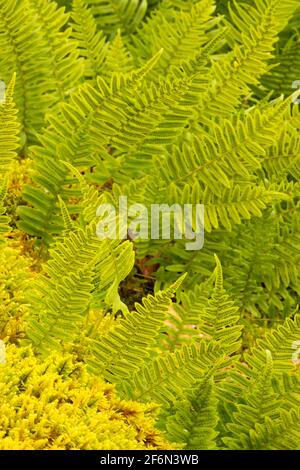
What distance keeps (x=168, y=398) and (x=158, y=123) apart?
0.70m

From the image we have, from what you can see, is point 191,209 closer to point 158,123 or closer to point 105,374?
point 158,123

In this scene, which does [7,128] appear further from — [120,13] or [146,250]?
[120,13]

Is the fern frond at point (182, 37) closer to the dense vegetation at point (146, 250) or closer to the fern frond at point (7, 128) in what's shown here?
the dense vegetation at point (146, 250)

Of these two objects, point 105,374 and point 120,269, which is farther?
point 120,269

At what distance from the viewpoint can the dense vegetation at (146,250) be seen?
4.75 feet

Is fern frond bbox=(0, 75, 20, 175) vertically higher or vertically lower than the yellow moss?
higher

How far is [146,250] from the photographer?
2041 mm

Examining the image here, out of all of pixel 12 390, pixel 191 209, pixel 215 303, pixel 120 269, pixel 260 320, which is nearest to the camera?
pixel 12 390

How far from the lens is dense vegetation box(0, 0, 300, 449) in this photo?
1448 millimetres

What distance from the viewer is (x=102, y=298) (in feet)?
5.76

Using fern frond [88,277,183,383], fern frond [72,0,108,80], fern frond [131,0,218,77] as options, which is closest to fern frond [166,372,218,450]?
fern frond [88,277,183,383]

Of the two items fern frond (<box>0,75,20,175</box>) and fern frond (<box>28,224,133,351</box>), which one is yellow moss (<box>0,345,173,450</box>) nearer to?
fern frond (<box>28,224,133,351</box>)

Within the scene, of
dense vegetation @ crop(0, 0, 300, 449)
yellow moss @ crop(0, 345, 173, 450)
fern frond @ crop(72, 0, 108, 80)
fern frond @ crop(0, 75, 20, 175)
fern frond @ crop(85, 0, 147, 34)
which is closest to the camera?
yellow moss @ crop(0, 345, 173, 450)
